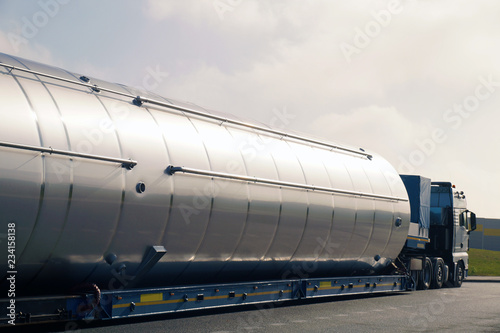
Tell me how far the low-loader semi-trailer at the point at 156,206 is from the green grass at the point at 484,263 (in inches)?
845

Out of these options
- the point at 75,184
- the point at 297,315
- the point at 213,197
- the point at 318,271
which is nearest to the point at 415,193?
the point at 318,271

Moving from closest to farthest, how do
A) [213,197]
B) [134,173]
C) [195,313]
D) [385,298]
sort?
[134,173] → [213,197] → [195,313] → [385,298]

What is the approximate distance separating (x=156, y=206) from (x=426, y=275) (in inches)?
531

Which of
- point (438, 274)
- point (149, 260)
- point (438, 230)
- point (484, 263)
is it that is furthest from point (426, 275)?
point (484, 263)

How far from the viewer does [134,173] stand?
34.9ft

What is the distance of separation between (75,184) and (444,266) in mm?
16773

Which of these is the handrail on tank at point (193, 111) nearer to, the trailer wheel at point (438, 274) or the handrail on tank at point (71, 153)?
the handrail on tank at point (71, 153)

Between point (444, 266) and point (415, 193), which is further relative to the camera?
point (444, 266)

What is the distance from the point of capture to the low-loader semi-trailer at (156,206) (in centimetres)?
916

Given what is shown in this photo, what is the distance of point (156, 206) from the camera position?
10.9 meters

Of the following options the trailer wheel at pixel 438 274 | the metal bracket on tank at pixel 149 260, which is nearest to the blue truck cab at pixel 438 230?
the trailer wheel at pixel 438 274

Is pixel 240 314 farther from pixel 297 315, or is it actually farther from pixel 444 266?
pixel 444 266

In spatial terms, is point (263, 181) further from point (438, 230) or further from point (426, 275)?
point (438, 230)

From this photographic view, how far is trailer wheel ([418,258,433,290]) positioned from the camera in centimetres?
2147
